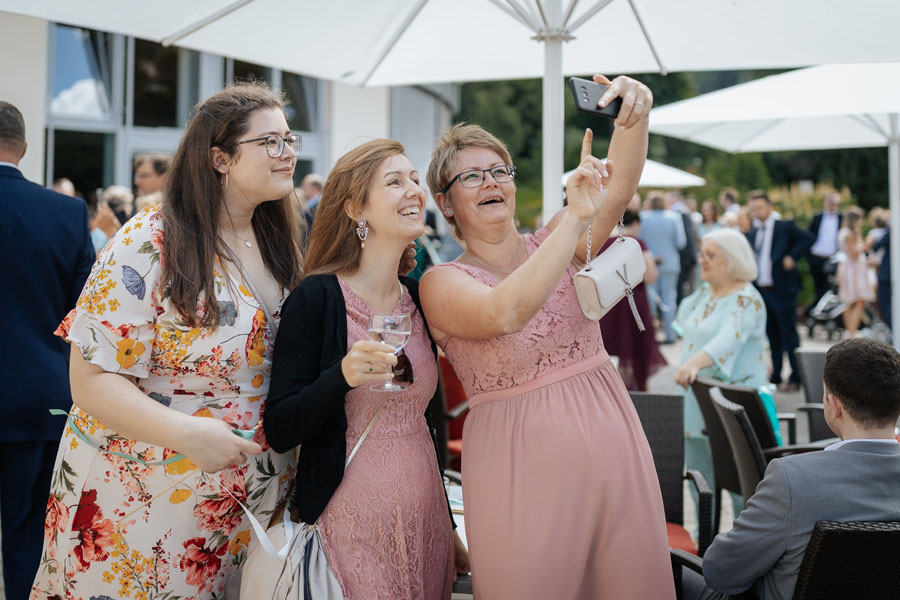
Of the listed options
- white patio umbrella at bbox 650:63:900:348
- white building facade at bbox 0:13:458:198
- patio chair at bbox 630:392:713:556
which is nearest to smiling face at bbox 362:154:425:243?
patio chair at bbox 630:392:713:556

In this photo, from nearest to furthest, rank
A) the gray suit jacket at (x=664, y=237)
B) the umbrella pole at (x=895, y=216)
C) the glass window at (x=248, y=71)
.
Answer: the umbrella pole at (x=895, y=216) < the gray suit jacket at (x=664, y=237) < the glass window at (x=248, y=71)

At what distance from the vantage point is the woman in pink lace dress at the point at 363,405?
218 cm

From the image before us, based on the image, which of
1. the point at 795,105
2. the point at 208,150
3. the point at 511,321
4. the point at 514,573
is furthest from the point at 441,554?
the point at 795,105

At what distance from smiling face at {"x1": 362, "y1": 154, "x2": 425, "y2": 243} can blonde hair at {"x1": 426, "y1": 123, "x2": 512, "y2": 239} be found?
0.42ft

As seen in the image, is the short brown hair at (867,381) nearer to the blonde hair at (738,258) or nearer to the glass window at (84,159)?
the blonde hair at (738,258)

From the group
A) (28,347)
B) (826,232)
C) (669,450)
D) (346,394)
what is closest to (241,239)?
(346,394)

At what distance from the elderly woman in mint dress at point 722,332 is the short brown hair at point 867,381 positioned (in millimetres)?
2276

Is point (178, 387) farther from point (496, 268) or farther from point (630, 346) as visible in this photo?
point (630, 346)

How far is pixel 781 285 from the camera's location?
10250mm

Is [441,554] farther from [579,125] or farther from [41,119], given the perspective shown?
[579,125]

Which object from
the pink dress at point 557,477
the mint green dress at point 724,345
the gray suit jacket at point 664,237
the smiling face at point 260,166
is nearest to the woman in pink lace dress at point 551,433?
the pink dress at point 557,477

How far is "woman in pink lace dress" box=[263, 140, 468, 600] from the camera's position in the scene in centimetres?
218

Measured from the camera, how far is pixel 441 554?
7.97 feet

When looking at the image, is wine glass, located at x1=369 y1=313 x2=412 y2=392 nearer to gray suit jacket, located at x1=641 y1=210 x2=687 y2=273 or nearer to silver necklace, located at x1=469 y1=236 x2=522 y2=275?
silver necklace, located at x1=469 y1=236 x2=522 y2=275
